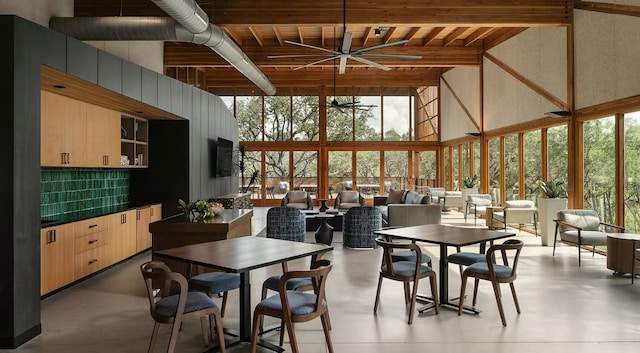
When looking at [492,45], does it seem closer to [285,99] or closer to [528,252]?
[528,252]

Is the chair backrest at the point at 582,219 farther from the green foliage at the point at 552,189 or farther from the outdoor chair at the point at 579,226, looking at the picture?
the green foliage at the point at 552,189

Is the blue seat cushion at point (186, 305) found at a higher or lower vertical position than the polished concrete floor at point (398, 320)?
higher

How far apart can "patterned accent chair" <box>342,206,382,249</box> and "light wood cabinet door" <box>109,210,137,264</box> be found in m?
3.64

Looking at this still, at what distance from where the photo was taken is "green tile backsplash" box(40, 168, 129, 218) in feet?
19.0

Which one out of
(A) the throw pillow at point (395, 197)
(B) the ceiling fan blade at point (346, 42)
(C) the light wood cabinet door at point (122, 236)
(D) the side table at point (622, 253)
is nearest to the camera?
(D) the side table at point (622, 253)

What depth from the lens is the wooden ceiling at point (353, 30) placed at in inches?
324

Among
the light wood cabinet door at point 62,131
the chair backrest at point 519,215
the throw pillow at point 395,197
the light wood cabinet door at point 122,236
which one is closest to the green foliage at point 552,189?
the chair backrest at point 519,215

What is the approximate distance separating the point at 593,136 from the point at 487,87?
179 inches

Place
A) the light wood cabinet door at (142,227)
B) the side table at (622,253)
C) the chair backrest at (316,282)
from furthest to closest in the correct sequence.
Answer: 1. the light wood cabinet door at (142,227)
2. the side table at (622,253)
3. the chair backrest at (316,282)

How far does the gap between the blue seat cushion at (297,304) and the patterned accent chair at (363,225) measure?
15.0 ft

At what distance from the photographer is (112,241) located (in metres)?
6.35

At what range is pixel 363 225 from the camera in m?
7.89

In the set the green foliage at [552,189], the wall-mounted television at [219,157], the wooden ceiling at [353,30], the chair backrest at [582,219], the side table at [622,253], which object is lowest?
the side table at [622,253]

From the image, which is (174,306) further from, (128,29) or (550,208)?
(550,208)
